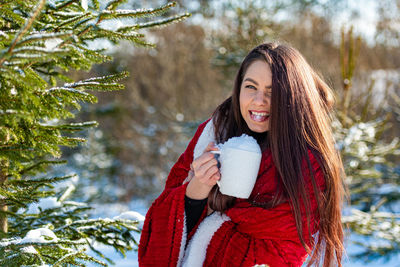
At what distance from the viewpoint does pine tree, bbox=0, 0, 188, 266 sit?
1.14m

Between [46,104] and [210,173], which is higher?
[46,104]

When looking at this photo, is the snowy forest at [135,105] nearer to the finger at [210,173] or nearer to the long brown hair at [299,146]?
the long brown hair at [299,146]

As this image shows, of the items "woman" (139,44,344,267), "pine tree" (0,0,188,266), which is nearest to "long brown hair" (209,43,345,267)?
"woman" (139,44,344,267)

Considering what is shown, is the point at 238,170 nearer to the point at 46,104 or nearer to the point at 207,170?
the point at 207,170

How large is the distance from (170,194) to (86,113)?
11753 mm

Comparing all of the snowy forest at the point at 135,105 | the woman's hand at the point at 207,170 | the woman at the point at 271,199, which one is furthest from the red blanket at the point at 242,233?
the snowy forest at the point at 135,105

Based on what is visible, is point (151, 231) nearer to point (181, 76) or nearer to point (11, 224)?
point (11, 224)

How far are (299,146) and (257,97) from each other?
10.7 inches

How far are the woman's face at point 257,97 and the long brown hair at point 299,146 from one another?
0.04 metres

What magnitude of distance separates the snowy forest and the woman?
333 mm

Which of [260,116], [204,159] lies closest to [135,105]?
[260,116]

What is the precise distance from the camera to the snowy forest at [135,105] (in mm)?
1396

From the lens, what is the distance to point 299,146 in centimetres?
171

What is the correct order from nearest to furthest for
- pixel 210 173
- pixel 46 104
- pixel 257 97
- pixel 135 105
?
pixel 46 104, pixel 210 173, pixel 257 97, pixel 135 105
